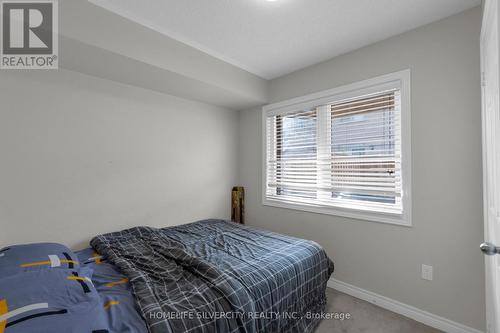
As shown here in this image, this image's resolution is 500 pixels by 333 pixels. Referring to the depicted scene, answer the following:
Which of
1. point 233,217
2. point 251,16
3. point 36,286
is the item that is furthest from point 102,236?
point 251,16

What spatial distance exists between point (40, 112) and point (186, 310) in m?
2.05

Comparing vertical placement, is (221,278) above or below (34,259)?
below

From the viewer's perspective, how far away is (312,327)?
72.0 inches

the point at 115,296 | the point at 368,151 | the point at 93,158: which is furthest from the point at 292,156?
the point at 115,296

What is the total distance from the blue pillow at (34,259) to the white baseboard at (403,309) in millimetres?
2428

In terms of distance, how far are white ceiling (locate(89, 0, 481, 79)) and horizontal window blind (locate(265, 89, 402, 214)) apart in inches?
23.6

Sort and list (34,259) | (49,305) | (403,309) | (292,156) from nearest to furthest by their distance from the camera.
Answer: (49,305), (34,259), (403,309), (292,156)

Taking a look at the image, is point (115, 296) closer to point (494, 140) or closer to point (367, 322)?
point (367, 322)

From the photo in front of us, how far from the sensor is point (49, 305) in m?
0.97

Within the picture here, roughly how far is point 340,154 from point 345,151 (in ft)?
0.21

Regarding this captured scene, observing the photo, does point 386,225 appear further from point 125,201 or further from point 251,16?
point 125,201

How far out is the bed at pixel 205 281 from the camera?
1156mm

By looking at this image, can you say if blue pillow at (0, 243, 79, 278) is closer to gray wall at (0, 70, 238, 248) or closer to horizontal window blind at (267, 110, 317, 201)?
gray wall at (0, 70, 238, 248)

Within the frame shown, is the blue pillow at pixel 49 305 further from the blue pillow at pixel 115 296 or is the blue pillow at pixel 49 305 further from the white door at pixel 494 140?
the white door at pixel 494 140
